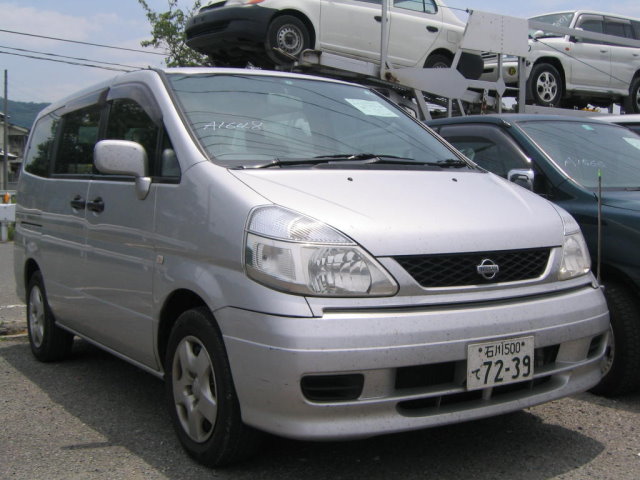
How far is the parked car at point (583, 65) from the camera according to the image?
10.7 m

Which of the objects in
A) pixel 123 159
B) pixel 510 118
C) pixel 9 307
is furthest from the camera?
pixel 9 307

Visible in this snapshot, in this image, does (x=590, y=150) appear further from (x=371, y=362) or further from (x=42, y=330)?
(x=42, y=330)

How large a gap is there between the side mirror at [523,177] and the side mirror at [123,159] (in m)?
2.10

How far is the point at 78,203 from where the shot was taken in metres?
4.39

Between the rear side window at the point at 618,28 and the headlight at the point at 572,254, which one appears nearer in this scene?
the headlight at the point at 572,254

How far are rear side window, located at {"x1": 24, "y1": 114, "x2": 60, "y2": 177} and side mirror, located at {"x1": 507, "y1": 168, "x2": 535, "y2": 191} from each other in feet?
9.82

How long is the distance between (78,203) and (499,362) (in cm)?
261

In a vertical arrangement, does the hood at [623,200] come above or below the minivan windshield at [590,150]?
below

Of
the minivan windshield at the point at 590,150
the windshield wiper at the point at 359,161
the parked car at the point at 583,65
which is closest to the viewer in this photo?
the windshield wiper at the point at 359,161

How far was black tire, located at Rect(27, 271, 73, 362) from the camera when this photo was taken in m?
5.13

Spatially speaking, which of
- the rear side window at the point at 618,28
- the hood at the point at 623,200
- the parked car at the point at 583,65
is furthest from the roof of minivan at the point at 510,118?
the rear side window at the point at 618,28

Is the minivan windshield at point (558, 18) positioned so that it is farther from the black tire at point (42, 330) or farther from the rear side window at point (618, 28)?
the black tire at point (42, 330)

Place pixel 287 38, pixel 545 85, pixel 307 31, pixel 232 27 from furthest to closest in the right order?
pixel 545 85
pixel 307 31
pixel 287 38
pixel 232 27

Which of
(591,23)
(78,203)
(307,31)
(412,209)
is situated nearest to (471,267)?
(412,209)
